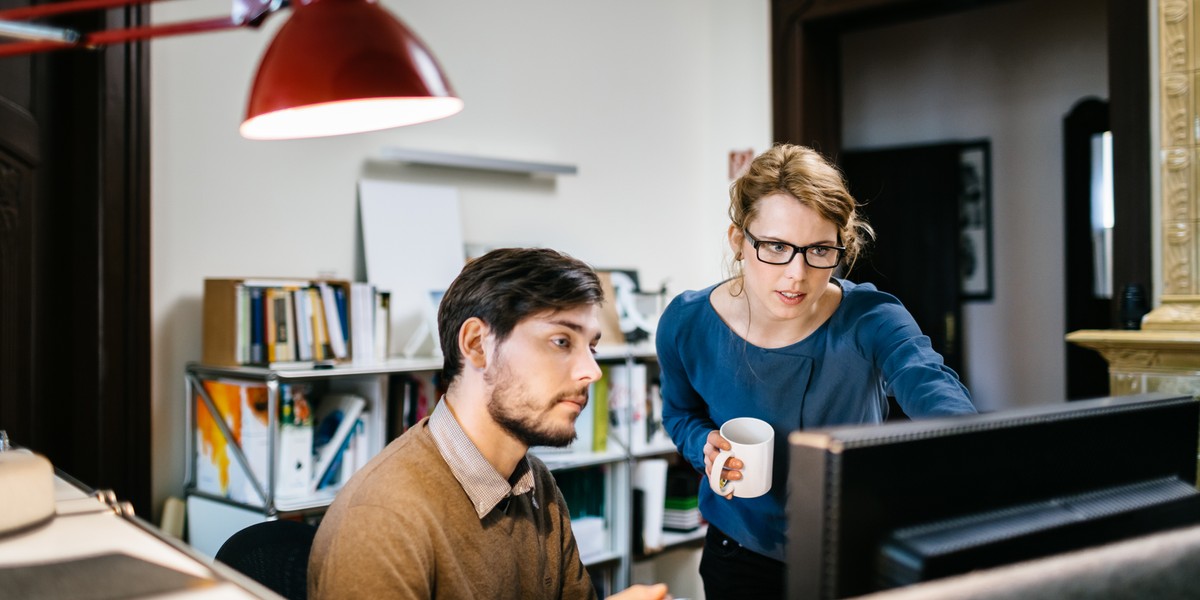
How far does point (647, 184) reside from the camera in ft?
13.8

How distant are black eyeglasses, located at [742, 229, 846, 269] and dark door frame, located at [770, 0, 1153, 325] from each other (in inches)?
81.7

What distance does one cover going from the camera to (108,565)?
0.90 metres

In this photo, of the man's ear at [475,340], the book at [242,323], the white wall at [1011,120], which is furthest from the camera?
the white wall at [1011,120]

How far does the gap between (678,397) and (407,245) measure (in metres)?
1.65

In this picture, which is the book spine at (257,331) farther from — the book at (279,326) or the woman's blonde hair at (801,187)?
the woman's blonde hair at (801,187)

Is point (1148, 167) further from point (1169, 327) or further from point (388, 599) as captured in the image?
point (388, 599)

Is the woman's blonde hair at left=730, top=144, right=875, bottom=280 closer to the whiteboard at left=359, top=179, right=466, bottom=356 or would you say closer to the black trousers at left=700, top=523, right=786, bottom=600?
the black trousers at left=700, top=523, right=786, bottom=600

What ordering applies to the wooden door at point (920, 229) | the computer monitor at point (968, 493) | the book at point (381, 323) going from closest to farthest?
the computer monitor at point (968, 493) < the book at point (381, 323) < the wooden door at point (920, 229)

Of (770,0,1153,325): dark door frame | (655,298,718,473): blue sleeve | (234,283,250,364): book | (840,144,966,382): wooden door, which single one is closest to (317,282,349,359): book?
(234,283,250,364): book

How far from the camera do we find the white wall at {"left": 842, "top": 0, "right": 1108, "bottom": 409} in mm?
5152

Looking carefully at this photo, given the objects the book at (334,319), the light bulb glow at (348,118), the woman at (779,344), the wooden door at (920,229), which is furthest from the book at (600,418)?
the wooden door at (920,229)

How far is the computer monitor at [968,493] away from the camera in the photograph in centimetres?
63

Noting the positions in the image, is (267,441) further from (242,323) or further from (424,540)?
(424,540)

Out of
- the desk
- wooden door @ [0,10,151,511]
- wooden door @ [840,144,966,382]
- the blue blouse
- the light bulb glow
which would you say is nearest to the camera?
the desk
